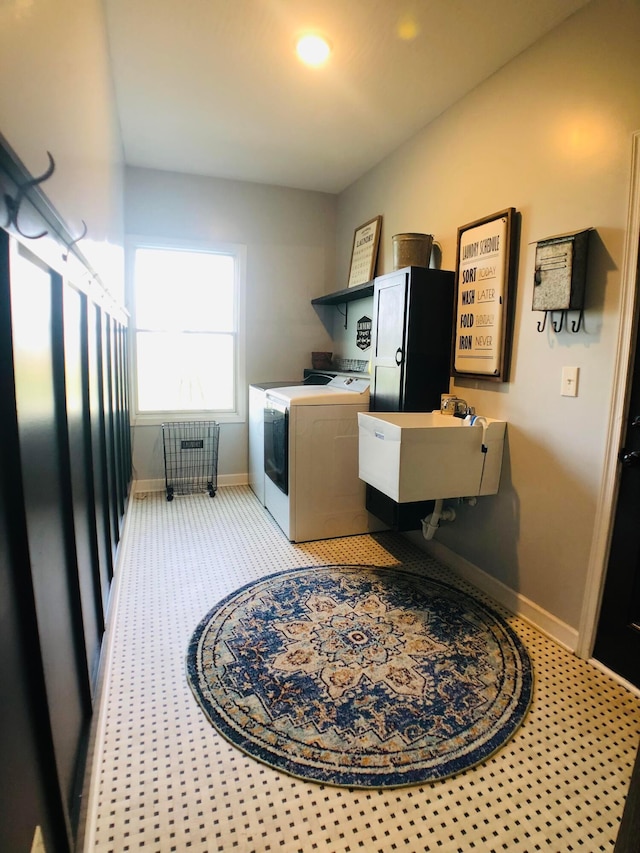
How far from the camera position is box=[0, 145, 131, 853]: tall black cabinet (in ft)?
2.47

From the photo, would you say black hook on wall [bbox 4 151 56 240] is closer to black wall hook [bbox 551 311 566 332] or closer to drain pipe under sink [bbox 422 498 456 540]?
black wall hook [bbox 551 311 566 332]

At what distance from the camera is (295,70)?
2463 millimetres

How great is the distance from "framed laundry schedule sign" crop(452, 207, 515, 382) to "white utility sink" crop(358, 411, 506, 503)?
0.34 metres

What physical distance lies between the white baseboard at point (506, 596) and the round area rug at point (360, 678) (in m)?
0.14

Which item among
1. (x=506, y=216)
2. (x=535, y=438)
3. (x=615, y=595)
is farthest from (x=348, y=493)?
(x=506, y=216)

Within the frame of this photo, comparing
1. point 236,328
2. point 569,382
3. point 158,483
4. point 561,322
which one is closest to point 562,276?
point 561,322

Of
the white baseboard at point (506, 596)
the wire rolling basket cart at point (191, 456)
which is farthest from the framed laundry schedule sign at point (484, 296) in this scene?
the wire rolling basket cart at point (191, 456)

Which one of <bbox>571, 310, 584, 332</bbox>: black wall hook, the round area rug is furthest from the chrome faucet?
the round area rug

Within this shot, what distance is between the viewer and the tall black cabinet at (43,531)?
75 cm

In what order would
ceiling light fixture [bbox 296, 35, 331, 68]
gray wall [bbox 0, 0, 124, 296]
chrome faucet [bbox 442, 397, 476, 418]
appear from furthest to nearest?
chrome faucet [bbox 442, 397, 476, 418] → ceiling light fixture [bbox 296, 35, 331, 68] → gray wall [bbox 0, 0, 124, 296]

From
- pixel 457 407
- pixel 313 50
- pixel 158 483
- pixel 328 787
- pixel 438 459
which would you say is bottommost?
pixel 328 787

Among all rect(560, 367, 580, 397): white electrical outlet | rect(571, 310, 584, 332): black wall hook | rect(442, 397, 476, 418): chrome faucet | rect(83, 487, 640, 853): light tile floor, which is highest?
rect(571, 310, 584, 332): black wall hook

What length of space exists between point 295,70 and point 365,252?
1.46m

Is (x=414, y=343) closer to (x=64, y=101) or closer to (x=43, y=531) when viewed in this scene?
(x=64, y=101)
